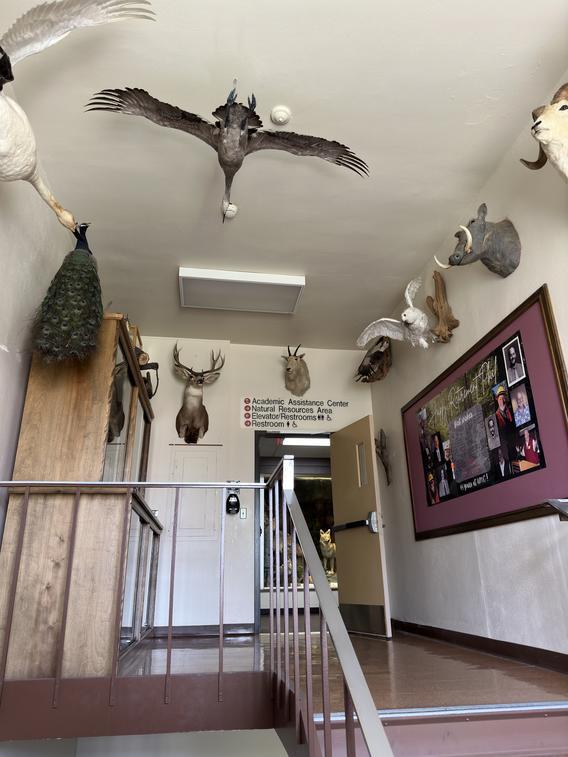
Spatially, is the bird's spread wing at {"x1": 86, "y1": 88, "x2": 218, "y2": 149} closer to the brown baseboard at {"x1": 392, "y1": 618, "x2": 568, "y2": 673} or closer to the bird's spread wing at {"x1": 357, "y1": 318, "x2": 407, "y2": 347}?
the bird's spread wing at {"x1": 357, "y1": 318, "x2": 407, "y2": 347}

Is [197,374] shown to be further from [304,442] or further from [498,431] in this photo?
[498,431]

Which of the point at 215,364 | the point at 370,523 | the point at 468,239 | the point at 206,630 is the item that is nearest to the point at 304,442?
the point at 215,364

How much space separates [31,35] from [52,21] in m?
0.10

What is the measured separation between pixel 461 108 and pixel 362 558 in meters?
3.70

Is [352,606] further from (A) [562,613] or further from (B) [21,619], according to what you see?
(B) [21,619]

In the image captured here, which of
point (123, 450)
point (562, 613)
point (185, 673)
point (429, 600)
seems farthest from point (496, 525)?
point (123, 450)

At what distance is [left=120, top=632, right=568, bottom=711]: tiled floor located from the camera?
2.12 m

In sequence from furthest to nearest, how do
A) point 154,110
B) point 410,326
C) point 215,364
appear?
1. point 215,364
2. point 410,326
3. point 154,110

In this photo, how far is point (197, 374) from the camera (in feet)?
17.6

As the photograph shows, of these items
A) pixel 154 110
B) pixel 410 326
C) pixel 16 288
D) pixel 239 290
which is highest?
pixel 239 290

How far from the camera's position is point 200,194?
3.58m

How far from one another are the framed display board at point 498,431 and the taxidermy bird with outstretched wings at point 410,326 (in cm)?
33

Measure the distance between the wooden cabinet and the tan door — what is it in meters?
2.25

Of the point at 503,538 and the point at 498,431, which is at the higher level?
the point at 498,431
